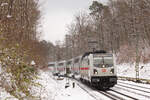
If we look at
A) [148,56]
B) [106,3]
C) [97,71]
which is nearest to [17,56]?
[97,71]

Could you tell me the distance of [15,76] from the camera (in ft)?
16.7

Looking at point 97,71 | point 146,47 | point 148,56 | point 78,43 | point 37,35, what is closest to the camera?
point 97,71

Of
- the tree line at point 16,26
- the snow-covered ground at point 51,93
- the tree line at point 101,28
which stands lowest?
the snow-covered ground at point 51,93

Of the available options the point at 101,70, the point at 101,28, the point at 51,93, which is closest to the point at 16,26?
the point at 51,93

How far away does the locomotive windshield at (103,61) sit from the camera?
53.1ft

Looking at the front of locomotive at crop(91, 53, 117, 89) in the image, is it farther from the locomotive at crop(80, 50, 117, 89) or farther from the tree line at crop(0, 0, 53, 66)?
the tree line at crop(0, 0, 53, 66)

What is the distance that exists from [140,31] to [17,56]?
34.0 meters

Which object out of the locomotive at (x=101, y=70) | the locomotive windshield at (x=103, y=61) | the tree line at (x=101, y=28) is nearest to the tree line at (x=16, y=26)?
the locomotive at (x=101, y=70)

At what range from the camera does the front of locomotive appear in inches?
623

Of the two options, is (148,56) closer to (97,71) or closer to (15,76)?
(97,71)

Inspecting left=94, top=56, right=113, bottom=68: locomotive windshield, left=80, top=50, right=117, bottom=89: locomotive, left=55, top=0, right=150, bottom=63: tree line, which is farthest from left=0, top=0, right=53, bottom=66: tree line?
left=55, top=0, right=150, bottom=63: tree line

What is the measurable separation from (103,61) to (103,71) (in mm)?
806

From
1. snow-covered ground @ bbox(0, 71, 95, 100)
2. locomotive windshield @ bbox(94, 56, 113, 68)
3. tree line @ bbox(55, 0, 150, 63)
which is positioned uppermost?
tree line @ bbox(55, 0, 150, 63)

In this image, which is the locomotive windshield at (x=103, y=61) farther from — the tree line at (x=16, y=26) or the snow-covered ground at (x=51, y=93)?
the tree line at (x=16, y=26)
